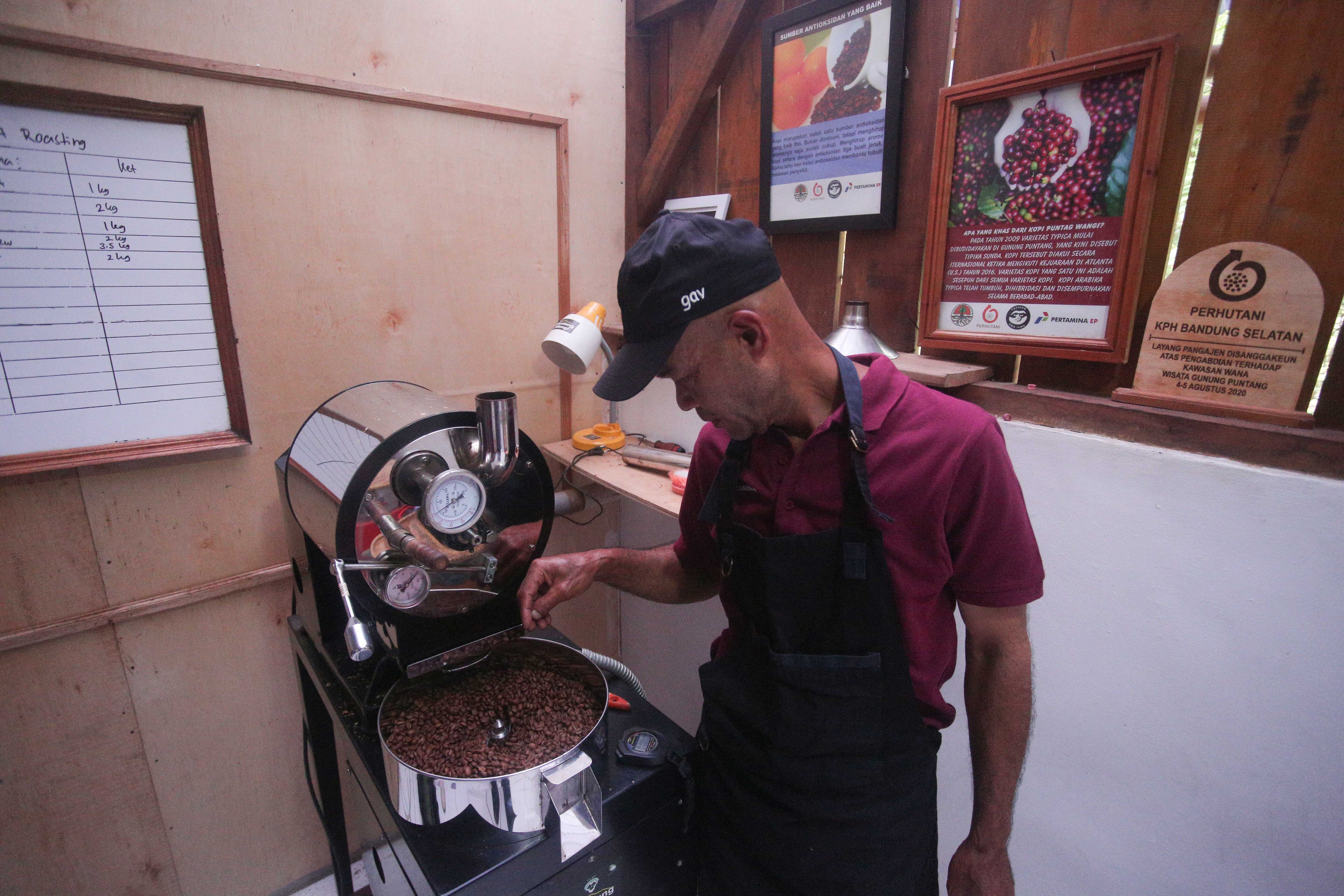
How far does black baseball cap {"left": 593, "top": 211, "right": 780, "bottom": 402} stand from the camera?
0.89 meters

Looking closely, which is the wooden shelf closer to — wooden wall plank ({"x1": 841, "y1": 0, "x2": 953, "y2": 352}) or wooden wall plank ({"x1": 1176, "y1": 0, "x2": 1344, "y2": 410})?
wooden wall plank ({"x1": 841, "y1": 0, "x2": 953, "y2": 352})

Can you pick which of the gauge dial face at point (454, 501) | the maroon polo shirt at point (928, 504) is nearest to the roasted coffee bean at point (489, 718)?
the gauge dial face at point (454, 501)

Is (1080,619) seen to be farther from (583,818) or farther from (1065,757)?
(583,818)

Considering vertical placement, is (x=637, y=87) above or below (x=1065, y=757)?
above

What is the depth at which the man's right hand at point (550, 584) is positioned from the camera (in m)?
1.12

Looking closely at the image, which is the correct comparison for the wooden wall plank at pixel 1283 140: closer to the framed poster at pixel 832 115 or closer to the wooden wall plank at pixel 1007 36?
the wooden wall plank at pixel 1007 36

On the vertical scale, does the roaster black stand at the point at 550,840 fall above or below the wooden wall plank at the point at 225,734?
above

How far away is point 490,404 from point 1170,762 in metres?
1.26

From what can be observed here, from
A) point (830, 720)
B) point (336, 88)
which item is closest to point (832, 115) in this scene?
point (336, 88)

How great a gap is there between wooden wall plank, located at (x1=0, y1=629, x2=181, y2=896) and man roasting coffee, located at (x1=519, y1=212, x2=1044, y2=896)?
1.46 metres

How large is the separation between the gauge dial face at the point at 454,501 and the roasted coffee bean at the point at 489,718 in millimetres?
339

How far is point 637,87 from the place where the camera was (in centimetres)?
203

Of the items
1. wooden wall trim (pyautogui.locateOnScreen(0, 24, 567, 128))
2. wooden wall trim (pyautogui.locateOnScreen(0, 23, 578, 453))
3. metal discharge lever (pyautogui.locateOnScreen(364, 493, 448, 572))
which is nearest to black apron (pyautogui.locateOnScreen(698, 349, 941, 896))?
metal discharge lever (pyautogui.locateOnScreen(364, 493, 448, 572))

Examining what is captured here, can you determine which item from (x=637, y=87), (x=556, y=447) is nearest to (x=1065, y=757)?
(x=556, y=447)
